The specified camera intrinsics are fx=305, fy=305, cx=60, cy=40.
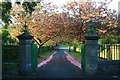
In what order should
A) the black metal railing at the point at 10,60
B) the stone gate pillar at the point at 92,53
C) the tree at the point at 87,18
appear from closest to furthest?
the stone gate pillar at the point at 92,53 < the black metal railing at the point at 10,60 < the tree at the point at 87,18

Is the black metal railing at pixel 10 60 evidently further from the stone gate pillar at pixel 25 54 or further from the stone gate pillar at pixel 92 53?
the stone gate pillar at pixel 92 53

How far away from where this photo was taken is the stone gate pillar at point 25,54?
17141 millimetres

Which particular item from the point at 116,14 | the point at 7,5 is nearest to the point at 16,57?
the point at 7,5

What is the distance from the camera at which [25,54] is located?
56.3ft

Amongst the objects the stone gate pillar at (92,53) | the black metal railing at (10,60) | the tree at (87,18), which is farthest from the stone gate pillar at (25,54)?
the tree at (87,18)

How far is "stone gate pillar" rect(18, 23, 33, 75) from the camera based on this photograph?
17.1 m

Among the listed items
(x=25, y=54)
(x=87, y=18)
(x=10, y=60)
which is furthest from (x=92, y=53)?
(x=87, y=18)

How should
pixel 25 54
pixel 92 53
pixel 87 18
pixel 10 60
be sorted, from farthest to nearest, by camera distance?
pixel 87 18
pixel 10 60
pixel 25 54
pixel 92 53

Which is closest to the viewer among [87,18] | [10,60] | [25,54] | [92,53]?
[92,53]

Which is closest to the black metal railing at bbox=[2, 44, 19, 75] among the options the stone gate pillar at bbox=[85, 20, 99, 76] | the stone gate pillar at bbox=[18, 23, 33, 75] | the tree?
the stone gate pillar at bbox=[18, 23, 33, 75]

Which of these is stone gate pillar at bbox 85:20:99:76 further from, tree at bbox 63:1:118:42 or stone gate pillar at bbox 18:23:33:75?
tree at bbox 63:1:118:42

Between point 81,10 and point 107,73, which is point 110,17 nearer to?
point 81,10

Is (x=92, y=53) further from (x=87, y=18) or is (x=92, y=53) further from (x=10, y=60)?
(x=87, y=18)

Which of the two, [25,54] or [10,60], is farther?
[10,60]
